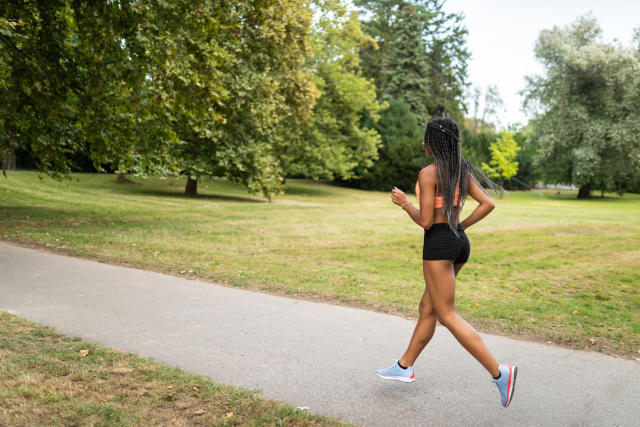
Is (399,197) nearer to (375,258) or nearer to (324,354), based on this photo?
(324,354)

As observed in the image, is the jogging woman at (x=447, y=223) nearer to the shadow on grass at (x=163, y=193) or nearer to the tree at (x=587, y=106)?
the shadow on grass at (x=163, y=193)

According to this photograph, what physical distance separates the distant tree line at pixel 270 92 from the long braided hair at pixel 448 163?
8.04 meters

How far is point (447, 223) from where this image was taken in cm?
360

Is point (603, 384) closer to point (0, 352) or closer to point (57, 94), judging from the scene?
point (0, 352)

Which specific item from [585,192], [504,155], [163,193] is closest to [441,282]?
[163,193]

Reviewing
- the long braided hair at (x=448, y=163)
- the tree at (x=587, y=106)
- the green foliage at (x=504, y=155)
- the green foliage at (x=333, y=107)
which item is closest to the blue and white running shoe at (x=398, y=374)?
the long braided hair at (x=448, y=163)

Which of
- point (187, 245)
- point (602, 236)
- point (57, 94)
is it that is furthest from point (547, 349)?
point (57, 94)

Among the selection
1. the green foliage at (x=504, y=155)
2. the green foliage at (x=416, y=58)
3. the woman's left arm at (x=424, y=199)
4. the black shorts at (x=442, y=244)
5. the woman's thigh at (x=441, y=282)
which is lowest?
the woman's thigh at (x=441, y=282)

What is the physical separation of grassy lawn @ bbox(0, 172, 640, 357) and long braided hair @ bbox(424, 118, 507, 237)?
2614 mm

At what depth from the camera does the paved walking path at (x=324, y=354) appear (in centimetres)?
357

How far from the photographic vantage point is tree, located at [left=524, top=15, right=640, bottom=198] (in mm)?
37812

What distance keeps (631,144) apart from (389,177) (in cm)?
1777

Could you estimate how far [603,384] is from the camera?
13.3ft

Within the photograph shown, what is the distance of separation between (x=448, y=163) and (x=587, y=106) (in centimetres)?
A: 4285
